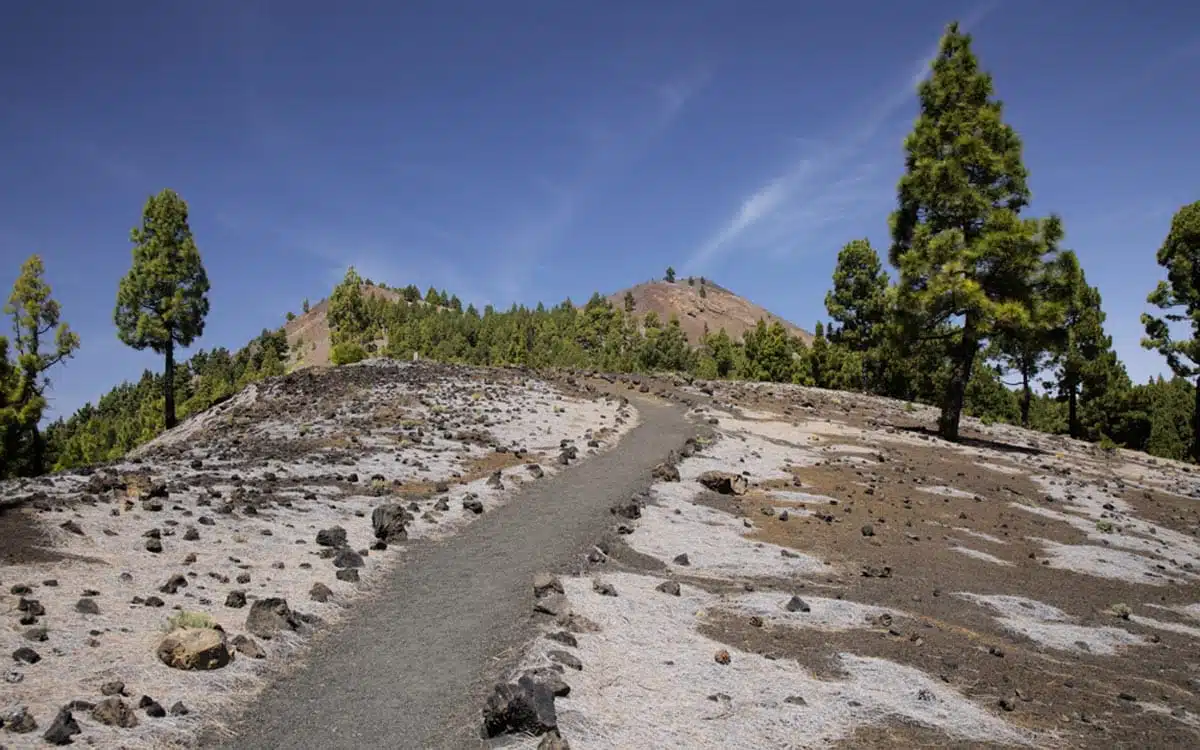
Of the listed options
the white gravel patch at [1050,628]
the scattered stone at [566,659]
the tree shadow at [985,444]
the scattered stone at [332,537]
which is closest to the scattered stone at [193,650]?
the scattered stone at [566,659]

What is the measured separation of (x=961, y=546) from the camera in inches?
631

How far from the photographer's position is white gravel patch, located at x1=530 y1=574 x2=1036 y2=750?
22.5ft

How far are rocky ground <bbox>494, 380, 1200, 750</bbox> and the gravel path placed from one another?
57 centimetres

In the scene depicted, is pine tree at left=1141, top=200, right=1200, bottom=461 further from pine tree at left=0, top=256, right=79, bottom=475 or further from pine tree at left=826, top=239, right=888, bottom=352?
pine tree at left=0, top=256, right=79, bottom=475

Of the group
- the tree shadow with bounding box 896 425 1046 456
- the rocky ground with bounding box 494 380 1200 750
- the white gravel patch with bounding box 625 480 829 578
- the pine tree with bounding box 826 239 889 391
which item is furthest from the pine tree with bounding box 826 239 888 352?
the white gravel patch with bounding box 625 480 829 578

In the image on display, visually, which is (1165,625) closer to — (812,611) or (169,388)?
(812,611)

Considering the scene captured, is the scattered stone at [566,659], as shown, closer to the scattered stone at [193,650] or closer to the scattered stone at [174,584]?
the scattered stone at [193,650]

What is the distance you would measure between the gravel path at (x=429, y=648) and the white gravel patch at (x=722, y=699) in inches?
44.3

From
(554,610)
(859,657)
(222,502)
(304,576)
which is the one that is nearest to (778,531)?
(859,657)

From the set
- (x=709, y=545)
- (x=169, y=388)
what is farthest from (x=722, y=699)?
(x=169, y=388)

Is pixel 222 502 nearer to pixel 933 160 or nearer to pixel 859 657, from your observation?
pixel 859 657

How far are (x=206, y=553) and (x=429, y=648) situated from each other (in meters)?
4.82

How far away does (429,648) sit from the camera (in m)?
8.84

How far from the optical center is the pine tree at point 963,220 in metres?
29.4
